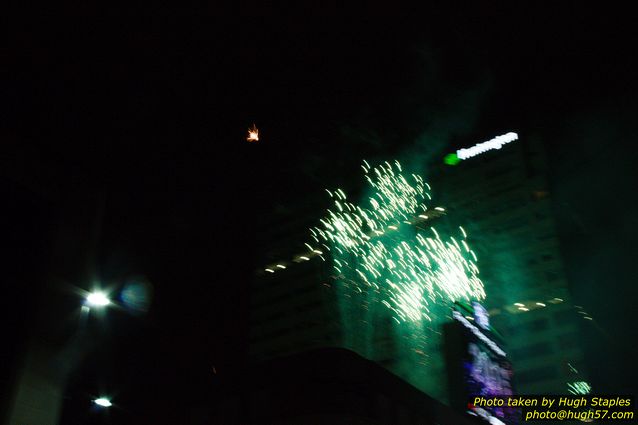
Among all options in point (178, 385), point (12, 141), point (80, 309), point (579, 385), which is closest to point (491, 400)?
point (178, 385)

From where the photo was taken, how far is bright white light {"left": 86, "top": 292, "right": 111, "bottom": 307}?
1255 centimetres

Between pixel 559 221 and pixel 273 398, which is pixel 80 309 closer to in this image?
pixel 273 398

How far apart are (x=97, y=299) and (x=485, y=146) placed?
7124 cm

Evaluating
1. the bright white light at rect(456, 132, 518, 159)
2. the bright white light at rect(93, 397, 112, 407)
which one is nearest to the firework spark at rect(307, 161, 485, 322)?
the bright white light at rect(93, 397, 112, 407)

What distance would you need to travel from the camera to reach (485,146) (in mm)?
77938

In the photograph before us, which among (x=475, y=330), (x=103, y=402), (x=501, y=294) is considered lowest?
(x=103, y=402)

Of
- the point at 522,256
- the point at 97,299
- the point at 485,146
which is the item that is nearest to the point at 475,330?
the point at 97,299

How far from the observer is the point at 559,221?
273 ft

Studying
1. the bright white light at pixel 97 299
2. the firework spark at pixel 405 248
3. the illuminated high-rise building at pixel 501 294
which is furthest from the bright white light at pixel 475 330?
the illuminated high-rise building at pixel 501 294

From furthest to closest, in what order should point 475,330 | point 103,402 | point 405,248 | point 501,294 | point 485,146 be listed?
1. point 501,294
2. point 485,146
3. point 405,248
4. point 475,330
5. point 103,402

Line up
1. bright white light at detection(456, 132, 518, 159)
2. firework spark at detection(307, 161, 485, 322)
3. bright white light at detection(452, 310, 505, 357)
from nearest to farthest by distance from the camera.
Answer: bright white light at detection(452, 310, 505, 357)
firework spark at detection(307, 161, 485, 322)
bright white light at detection(456, 132, 518, 159)

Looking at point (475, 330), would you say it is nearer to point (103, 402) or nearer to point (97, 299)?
point (103, 402)

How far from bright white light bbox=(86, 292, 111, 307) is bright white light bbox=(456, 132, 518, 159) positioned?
6957cm

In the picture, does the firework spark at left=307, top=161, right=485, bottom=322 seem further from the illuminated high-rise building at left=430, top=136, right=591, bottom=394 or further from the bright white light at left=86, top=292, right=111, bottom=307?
the illuminated high-rise building at left=430, top=136, right=591, bottom=394
